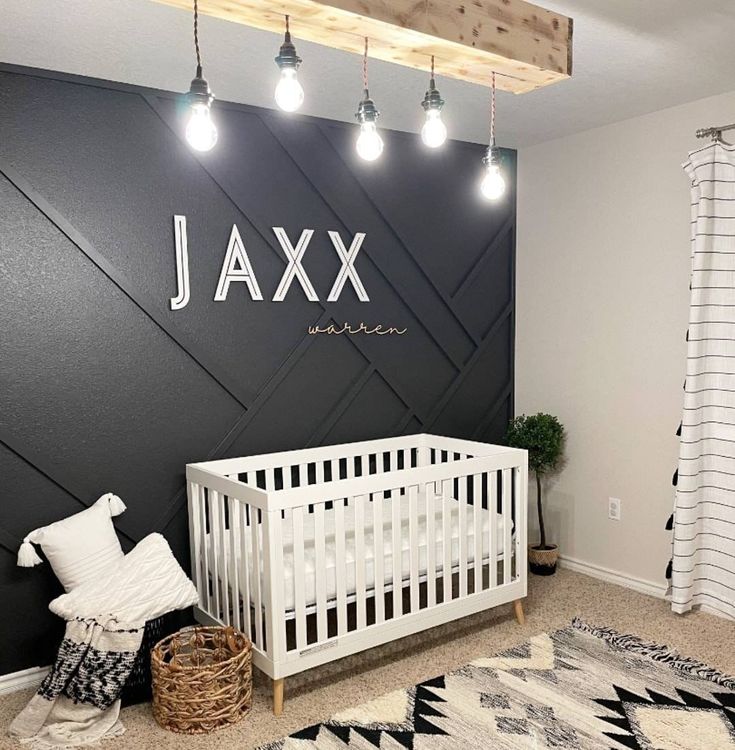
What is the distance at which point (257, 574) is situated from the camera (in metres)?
2.64

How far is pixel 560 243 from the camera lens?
13.4 ft

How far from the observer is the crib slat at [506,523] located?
129 inches

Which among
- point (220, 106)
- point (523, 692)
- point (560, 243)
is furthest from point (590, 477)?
point (220, 106)

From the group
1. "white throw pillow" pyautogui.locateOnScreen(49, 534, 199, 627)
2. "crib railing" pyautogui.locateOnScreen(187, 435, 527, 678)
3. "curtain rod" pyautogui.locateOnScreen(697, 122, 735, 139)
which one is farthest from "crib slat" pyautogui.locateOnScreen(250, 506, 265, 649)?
"curtain rod" pyautogui.locateOnScreen(697, 122, 735, 139)

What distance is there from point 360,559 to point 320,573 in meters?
0.18

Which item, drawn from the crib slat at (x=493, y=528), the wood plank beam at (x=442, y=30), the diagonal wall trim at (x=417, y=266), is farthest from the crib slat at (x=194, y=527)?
the wood plank beam at (x=442, y=30)

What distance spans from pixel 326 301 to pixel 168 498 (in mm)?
1162

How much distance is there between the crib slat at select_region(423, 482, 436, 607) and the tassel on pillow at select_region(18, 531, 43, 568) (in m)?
1.48

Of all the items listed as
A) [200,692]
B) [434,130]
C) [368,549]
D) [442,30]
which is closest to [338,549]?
[368,549]

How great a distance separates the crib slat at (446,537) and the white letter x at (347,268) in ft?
3.56

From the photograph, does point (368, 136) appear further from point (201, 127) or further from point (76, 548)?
point (76, 548)

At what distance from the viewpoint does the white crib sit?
2.64 m

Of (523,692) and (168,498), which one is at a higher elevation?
(168,498)

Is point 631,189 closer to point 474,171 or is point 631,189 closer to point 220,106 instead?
point 474,171
